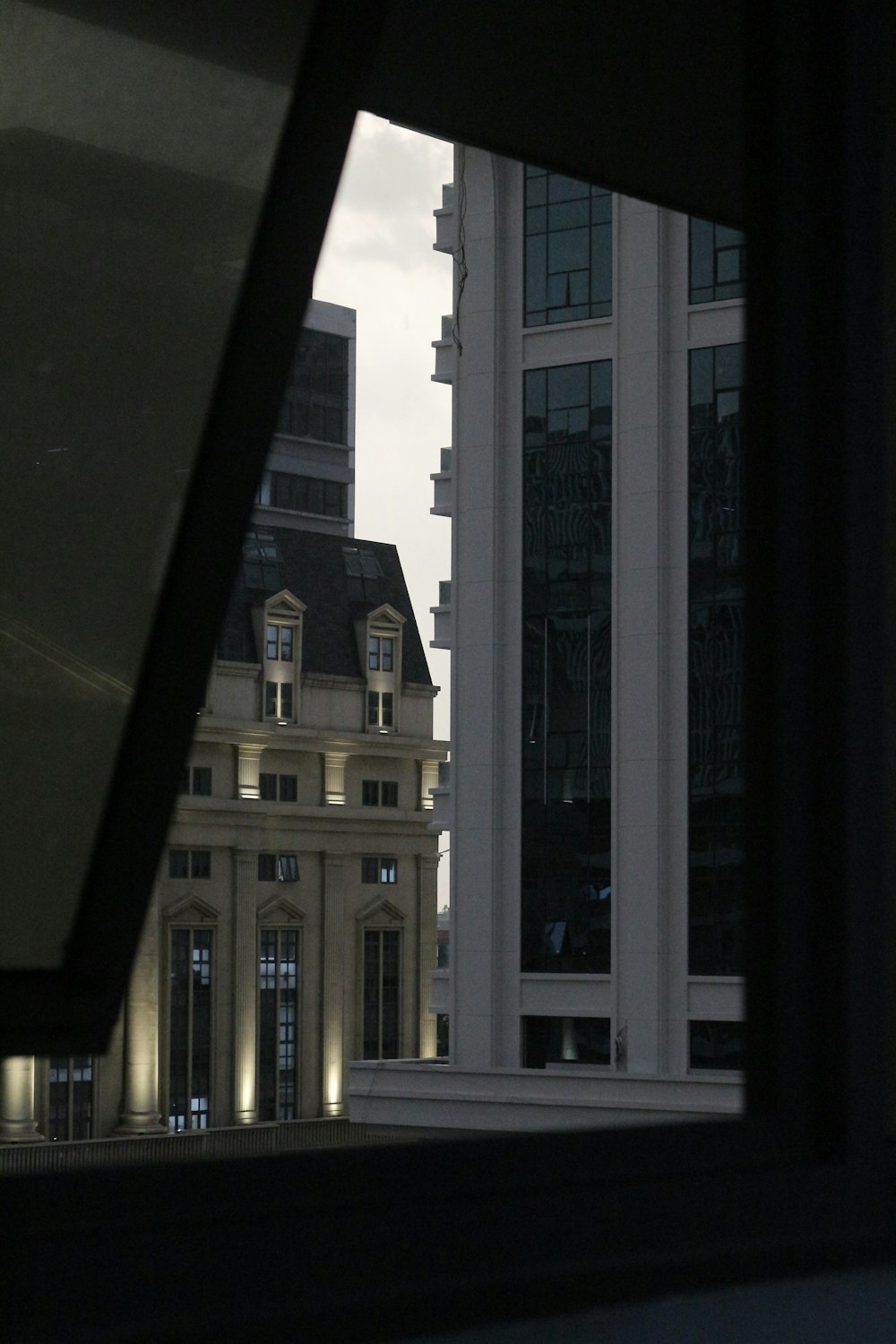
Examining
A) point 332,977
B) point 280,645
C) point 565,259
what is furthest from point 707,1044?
point 565,259

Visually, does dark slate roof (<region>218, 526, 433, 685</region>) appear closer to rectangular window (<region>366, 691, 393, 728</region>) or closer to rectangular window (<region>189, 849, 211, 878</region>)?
rectangular window (<region>366, 691, 393, 728</region>)

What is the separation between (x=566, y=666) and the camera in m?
10.2

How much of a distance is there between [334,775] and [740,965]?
22.8 feet

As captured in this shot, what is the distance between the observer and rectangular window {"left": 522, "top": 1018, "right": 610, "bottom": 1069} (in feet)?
32.4

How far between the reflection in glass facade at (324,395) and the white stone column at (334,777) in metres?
4.09

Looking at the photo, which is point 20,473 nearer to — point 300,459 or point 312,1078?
point 300,459

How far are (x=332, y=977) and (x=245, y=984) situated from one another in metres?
2.81

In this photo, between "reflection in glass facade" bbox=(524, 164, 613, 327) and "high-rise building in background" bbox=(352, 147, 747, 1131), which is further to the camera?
"reflection in glass facade" bbox=(524, 164, 613, 327)

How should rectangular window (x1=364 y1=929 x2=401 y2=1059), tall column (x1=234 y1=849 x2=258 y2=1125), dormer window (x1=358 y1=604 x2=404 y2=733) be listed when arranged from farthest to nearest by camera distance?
rectangular window (x1=364 y1=929 x2=401 y2=1059) < dormer window (x1=358 y1=604 x2=404 y2=733) < tall column (x1=234 y1=849 x2=258 y2=1125)

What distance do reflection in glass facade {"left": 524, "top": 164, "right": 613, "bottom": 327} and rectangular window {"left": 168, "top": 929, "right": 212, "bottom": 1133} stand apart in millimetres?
4679

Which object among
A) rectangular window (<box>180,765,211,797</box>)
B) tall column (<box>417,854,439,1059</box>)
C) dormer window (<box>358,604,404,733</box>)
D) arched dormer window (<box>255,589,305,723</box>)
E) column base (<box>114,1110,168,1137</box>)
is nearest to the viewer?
column base (<box>114,1110,168,1137</box>)

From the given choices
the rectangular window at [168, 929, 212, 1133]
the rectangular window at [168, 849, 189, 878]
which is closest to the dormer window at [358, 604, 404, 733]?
the rectangular window at [168, 849, 189, 878]

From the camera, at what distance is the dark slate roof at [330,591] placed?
574 cm

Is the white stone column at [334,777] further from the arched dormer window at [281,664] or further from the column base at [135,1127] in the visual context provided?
the column base at [135,1127]
